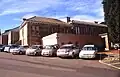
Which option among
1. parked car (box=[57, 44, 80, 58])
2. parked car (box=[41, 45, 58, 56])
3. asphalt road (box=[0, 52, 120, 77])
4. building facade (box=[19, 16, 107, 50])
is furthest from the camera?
building facade (box=[19, 16, 107, 50])

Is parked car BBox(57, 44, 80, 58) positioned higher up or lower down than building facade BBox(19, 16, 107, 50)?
lower down

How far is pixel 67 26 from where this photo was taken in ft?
203

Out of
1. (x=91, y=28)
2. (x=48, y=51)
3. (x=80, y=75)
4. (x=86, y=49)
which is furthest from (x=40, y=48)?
(x=91, y=28)

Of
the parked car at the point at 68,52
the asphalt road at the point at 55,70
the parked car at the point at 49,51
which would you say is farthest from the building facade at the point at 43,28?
the asphalt road at the point at 55,70

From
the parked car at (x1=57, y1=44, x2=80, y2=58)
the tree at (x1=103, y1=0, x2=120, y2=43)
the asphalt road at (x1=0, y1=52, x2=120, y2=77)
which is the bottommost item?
the asphalt road at (x1=0, y1=52, x2=120, y2=77)

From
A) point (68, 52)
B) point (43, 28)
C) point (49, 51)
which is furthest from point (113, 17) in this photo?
point (43, 28)

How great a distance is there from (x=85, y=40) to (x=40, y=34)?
11.3 metres

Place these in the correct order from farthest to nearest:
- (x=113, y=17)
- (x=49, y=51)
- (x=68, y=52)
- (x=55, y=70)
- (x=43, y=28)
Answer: (x=43, y=28) < (x=49, y=51) < (x=68, y=52) < (x=113, y=17) < (x=55, y=70)

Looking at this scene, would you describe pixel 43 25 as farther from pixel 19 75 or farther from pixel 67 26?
pixel 19 75

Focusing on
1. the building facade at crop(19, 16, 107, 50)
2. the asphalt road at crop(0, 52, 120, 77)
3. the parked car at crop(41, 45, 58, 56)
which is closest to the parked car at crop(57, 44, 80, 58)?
the parked car at crop(41, 45, 58, 56)

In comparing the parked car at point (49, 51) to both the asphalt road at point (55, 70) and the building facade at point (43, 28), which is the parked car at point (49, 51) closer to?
the asphalt road at point (55, 70)

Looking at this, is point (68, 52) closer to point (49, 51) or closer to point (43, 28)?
point (49, 51)

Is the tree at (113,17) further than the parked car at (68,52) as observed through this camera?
No

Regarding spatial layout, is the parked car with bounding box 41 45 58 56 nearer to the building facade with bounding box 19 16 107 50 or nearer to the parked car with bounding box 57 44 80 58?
the parked car with bounding box 57 44 80 58
